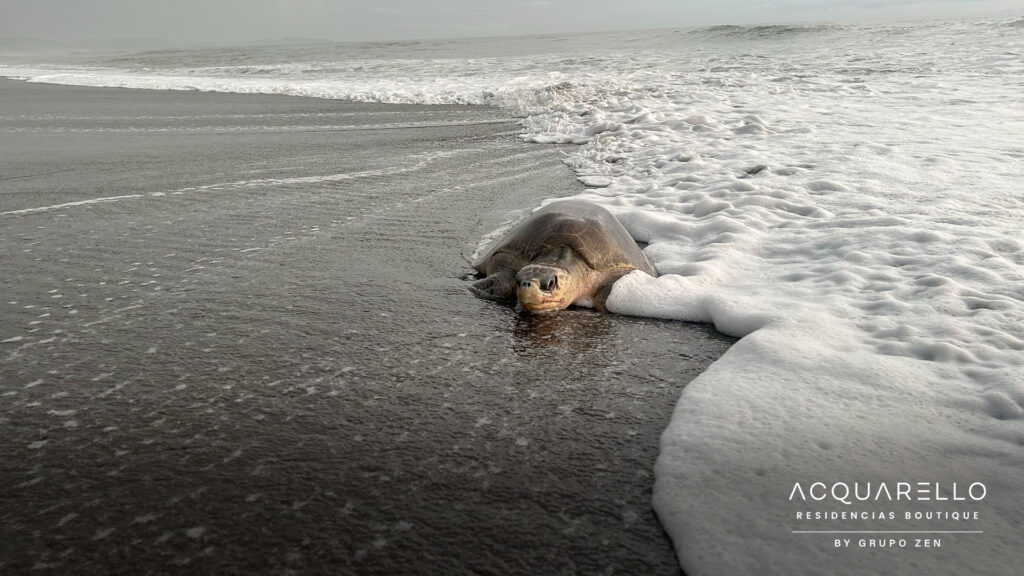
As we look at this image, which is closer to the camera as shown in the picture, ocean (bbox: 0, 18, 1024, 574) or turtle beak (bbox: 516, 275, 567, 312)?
ocean (bbox: 0, 18, 1024, 574)

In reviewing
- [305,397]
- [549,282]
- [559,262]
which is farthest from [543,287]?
[305,397]

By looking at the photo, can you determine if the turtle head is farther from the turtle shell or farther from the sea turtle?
the turtle shell

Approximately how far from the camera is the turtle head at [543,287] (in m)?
3.79

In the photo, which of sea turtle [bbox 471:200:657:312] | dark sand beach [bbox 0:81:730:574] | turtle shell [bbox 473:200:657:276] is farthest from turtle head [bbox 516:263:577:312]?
turtle shell [bbox 473:200:657:276]

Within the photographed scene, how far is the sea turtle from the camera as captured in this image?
12.6 feet

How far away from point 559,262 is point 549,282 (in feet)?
0.83

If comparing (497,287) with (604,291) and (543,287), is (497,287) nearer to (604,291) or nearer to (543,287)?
(543,287)

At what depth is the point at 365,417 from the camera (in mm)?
2637

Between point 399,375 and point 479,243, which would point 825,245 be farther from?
point 399,375

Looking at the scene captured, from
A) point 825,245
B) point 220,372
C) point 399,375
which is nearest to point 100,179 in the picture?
point 220,372

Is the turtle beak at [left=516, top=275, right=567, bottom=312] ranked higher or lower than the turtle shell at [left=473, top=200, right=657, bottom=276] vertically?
lower

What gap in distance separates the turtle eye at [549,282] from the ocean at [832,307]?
40cm

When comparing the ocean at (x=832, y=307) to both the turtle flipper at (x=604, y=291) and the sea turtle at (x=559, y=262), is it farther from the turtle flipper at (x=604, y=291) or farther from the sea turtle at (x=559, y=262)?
the sea turtle at (x=559, y=262)

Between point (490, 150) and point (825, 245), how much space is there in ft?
16.6
